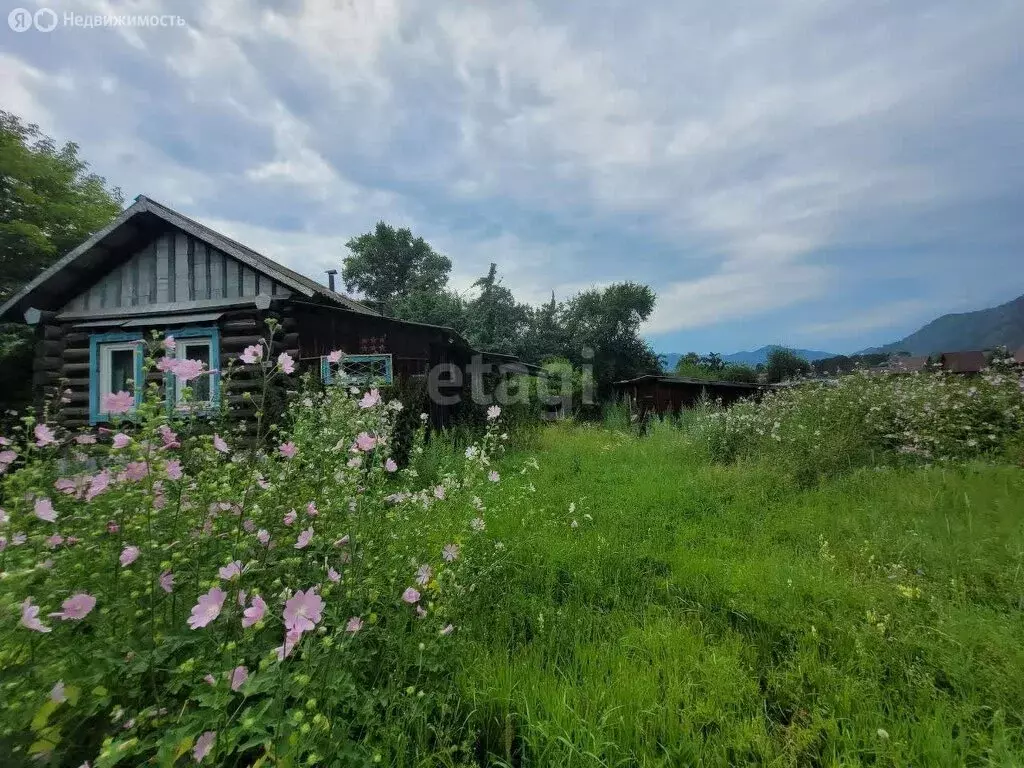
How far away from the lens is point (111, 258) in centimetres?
831

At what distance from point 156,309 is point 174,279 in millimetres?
626

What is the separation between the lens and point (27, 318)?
7.98 meters

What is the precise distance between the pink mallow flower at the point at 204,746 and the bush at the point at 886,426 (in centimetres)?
553

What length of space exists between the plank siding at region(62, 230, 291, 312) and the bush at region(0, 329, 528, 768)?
6479 mm

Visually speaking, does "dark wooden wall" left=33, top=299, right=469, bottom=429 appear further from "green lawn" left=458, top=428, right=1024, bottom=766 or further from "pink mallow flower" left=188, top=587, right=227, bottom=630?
"pink mallow flower" left=188, top=587, right=227, bottom=630

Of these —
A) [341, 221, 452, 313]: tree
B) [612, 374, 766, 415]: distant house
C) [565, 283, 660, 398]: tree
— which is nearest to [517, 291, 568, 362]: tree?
[565, 283, 660, 398]: tree

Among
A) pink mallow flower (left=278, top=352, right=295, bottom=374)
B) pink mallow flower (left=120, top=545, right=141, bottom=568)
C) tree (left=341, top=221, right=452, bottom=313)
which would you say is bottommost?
pink mallow flower (left=120, top=545, right=141, bottom=568)

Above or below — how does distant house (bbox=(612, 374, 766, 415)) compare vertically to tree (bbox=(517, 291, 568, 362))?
below

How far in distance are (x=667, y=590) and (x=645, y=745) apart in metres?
1.29

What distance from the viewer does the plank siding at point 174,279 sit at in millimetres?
7781

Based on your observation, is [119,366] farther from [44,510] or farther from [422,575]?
[422,575]

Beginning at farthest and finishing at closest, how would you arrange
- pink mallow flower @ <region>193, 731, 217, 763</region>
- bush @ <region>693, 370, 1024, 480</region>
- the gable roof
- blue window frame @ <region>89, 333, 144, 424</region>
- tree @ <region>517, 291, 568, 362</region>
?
1. tree @ <region>517, 291, 568, 362</region>
2. blue window frame @ <region>89, 333, 144, 424</region>
3. the gable roof
4. bush @ <region>693, 370, 1024, 480</region>
5. pink mallow flower @ <region>193, 731, 217, 763</region>

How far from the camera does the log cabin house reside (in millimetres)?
7625

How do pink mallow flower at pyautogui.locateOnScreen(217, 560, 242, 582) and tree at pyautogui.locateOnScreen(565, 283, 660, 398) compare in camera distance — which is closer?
pink mallow flower at pyautogui.locateOnScreen(217, 560, 242, 582)
